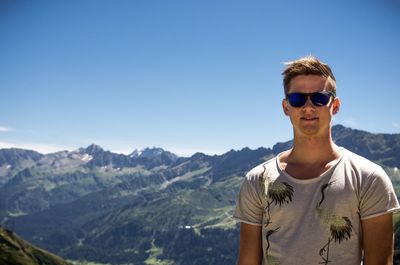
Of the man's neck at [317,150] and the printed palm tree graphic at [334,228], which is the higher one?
the man's neck at [317,150]

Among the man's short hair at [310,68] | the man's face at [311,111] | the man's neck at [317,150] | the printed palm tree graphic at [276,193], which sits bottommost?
the printed palm tree graphic at [276,193]

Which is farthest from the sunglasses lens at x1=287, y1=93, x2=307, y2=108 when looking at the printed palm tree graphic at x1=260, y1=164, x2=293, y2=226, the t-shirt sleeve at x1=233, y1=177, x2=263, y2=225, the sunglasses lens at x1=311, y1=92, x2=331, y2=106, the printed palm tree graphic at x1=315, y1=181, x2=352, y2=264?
the printed palm tree graphic at x1=315, y1=181, x2=352, y2=264

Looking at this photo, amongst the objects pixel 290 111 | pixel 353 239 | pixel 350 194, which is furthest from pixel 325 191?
pixel 290 111

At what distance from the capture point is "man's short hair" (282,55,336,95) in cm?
709

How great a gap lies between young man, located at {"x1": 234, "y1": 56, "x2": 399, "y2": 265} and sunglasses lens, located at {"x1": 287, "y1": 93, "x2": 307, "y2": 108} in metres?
0.02

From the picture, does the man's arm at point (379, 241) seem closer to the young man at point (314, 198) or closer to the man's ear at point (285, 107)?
the young man at point (314, 198)

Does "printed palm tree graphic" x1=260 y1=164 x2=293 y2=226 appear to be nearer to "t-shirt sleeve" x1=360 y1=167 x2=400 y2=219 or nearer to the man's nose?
"t-shirt sleeve" x1=360 y1=167 x2=400 y2=219

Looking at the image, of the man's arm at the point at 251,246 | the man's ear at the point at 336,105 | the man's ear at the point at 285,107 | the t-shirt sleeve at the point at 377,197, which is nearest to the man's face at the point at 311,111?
the man's ear at the point at 336,105

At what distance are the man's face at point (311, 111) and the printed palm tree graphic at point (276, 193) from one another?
37.5 inches

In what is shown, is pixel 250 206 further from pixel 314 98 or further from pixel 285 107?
pixel 314 98

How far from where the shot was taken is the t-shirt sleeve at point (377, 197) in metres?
6.19

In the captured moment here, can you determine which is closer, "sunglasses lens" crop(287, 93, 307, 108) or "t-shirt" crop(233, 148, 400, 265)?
"t-shirt" crop(233, 148, 400, 265)

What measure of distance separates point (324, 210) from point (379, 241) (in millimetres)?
870

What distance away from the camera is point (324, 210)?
649 cm
